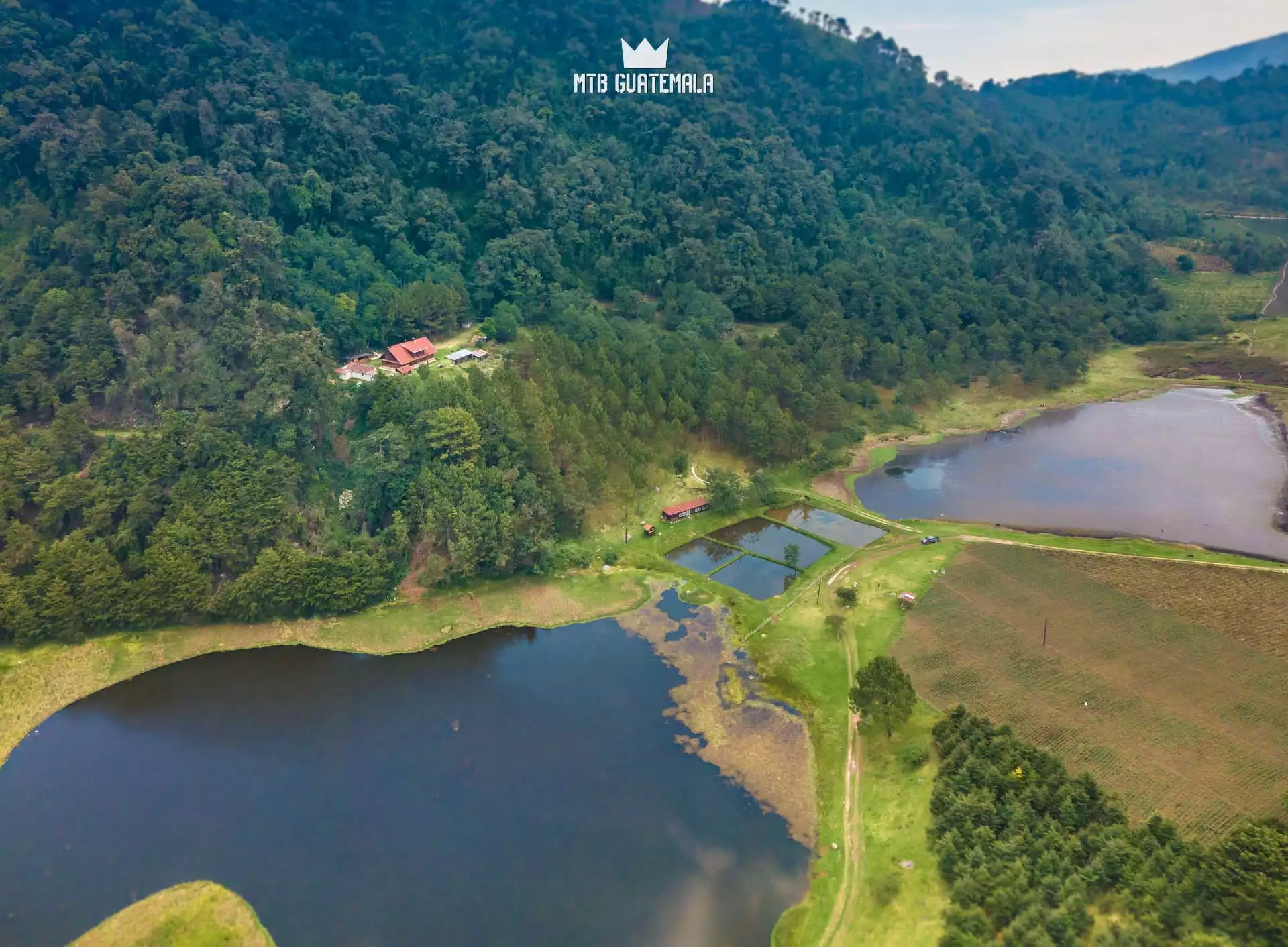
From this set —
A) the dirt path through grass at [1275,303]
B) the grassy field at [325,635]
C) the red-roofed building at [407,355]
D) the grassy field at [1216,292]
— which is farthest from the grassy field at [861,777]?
the dirt path through grass at [1275,303]

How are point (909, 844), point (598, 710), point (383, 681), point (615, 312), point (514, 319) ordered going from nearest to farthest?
1. point (909, 844)
2. point (598, 710)
3. point (383, 681)
4. point (514, 319)
5. point (615, 312)

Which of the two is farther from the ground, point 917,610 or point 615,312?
point 615,312

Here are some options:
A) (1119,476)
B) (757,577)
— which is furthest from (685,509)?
(1119,476)

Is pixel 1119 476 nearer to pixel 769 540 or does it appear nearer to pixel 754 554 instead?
pixel 769 540

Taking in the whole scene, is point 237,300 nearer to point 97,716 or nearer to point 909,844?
point 97,716

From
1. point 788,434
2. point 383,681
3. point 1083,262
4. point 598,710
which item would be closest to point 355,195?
point 788,434

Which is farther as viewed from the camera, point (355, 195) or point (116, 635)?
point (355, 195)

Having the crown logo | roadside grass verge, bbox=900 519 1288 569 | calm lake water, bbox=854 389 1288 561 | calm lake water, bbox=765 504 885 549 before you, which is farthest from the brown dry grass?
the crown logo
